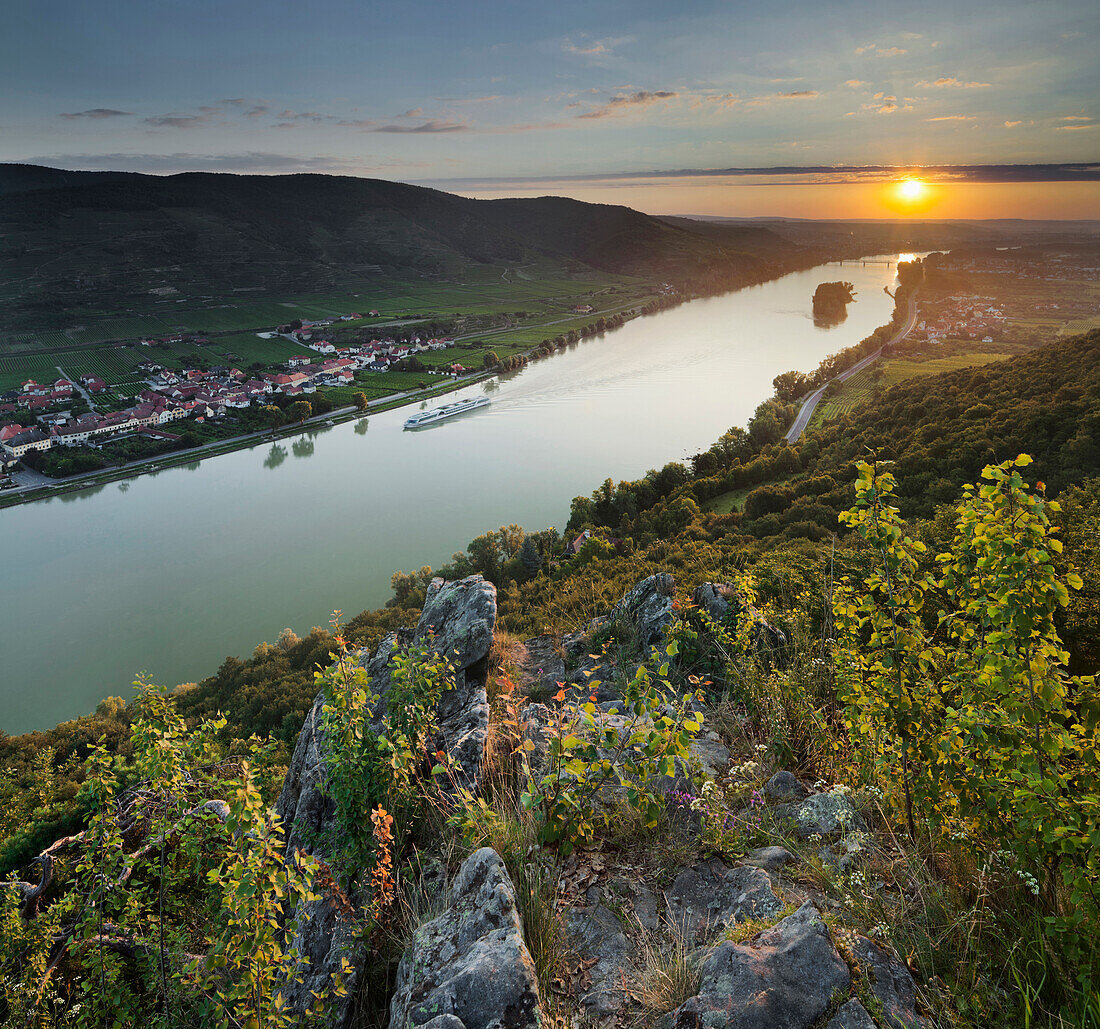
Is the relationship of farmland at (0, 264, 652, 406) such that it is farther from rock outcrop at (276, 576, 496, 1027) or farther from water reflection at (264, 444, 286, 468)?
rock outcrop at (276, 576, 496, 1027)

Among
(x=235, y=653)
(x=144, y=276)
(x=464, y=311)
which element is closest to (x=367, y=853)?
(x=235, y=653)

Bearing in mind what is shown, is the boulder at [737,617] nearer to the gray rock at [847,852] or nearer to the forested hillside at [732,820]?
the forested hillside at [732,820]

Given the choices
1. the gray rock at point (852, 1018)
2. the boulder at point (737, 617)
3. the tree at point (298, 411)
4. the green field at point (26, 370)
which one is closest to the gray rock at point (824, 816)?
the gray rock at point (852, 1018)

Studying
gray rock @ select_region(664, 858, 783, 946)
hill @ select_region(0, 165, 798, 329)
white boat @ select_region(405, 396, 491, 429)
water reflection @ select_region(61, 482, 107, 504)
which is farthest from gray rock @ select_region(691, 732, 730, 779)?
hill @ select_region(0, 165, 798, 329)

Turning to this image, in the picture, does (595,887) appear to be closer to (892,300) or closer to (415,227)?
(892,300)

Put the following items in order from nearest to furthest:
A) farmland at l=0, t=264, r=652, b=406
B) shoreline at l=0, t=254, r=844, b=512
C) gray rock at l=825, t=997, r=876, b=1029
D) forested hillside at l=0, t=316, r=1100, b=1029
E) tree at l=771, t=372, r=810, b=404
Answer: gray rock at l=825, t=997, r=876, b=1029 < forested hillside at l=0, t=316, r=1100, b=1029 < shoreline at l=0, t=254, r=844, b=512 < tree at l=771, t=372, r=810, b=404 < farmland at l=0, t=264, r=652, b=406

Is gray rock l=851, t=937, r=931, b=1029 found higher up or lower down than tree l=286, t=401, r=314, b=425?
higher up
